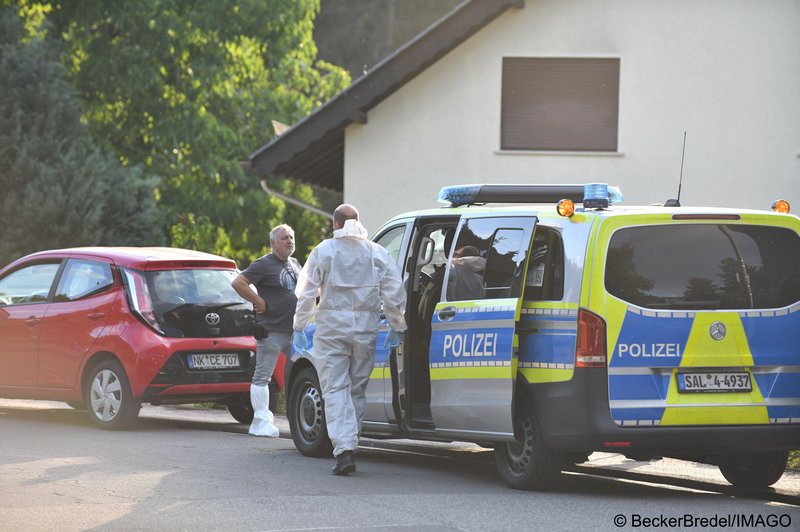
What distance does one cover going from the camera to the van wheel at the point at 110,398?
42.9 feet

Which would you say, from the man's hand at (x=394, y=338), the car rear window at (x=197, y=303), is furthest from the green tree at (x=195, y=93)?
the man's hand at (x=394, y=338)

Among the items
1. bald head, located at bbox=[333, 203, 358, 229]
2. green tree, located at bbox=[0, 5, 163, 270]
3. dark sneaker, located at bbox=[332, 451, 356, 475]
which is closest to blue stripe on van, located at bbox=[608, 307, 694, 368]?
dark sneaker, located at bbox=[332, 451, 356, 475]

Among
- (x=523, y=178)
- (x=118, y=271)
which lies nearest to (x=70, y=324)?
(x=118, y=271)

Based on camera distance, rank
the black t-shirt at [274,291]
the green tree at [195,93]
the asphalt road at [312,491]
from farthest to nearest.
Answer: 1. the green tree at [195,93]
2. the black t-shirt at [274,291]
3. the asphalt road at [312,491]

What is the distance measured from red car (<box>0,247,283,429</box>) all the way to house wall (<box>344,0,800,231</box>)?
22.9 ft

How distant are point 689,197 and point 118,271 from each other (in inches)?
361

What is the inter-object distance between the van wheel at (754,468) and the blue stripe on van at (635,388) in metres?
1.22

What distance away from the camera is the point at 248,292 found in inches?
499

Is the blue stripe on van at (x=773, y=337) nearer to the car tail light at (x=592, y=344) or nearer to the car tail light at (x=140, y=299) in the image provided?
the car tail light at (x=592, y=344)

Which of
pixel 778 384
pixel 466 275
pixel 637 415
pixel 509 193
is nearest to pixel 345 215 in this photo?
pixel 466 275

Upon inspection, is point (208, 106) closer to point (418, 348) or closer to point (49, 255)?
point (49, 255)

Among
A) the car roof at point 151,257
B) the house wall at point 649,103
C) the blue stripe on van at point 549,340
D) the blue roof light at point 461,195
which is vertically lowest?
the blue stripe on van at point 549,340

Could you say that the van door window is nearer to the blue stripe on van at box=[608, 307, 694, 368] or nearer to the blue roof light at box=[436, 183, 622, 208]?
the blue stripe on van at box=[608, 307, 694, 368]

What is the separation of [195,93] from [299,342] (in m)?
23.7
